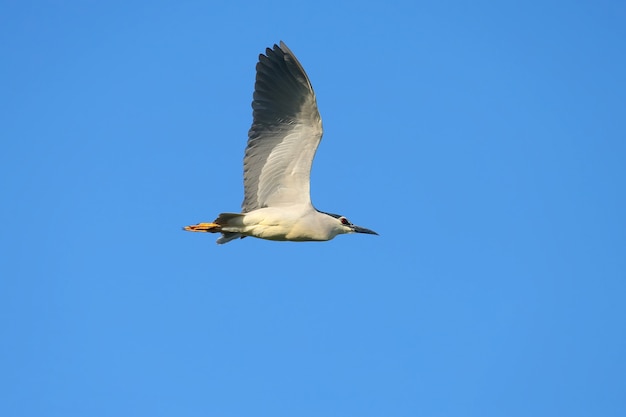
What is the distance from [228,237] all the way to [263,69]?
9.80 ft

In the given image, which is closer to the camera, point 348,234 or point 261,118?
point 261,118

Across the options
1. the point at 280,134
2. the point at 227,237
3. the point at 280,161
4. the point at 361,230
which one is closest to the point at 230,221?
the point at 227,237

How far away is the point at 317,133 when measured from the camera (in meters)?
21.4

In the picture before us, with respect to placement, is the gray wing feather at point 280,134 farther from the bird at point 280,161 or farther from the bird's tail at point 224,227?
the bird's tail at point 224,227

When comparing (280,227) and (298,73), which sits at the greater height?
(298,73)

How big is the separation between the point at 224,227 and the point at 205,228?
0.40 meters

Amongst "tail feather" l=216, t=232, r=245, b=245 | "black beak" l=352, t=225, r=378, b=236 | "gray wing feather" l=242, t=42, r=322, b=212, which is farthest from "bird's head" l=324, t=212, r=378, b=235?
"tail feather" l=216, t=232, r=245, b=245

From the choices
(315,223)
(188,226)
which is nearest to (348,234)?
(315,223)

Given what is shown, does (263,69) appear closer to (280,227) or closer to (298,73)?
(298,73)

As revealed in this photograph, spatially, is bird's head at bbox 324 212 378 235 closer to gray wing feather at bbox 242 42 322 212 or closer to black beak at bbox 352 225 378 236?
black beak at bbox 352 225 378 236

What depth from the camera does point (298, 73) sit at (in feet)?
68.6

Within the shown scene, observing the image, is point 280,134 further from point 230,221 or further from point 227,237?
point 227,237

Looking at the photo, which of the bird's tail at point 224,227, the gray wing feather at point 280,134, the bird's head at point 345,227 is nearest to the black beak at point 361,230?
the bird's head at point 345,227

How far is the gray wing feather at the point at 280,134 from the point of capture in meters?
21.1
